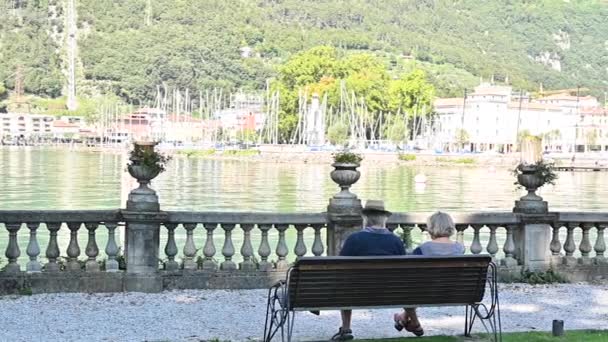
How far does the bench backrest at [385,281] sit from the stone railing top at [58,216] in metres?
4.50

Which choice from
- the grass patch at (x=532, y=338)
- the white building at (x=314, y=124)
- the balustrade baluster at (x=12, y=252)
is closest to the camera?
the grass patch at (x=532, y=338)

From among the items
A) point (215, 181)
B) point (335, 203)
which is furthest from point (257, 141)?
point (335, 203)

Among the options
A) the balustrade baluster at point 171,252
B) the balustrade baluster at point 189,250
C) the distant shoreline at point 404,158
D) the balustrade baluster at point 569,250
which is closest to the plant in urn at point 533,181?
the balustrade baluster at point 569,250

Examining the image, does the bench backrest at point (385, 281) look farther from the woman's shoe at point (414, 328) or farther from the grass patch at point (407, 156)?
the grass patch at point (407, 156)

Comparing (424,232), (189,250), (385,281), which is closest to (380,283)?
(385,281)

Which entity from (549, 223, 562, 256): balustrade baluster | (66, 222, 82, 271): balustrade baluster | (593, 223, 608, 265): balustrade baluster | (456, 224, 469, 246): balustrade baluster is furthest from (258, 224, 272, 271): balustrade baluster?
(593, 223, 608, 265): balustrade baluster

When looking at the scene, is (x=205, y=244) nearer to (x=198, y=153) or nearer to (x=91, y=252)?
(x=91, y=252)

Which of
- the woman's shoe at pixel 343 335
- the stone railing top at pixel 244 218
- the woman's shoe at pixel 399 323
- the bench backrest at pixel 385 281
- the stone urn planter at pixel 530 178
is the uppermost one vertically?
the stone urn planter at pixel 530 178

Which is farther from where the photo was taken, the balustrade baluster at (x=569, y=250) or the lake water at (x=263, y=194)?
the lake water at (x=263, y=194)

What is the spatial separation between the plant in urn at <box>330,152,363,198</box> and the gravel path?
174 centimetres

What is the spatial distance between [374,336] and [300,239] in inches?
129

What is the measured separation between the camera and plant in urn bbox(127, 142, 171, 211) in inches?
448

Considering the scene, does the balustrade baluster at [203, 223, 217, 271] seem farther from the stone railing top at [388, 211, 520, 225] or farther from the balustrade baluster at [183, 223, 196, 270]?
the stone railing top at [388, 211, 520, 225]

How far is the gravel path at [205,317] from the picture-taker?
895 centimetres
